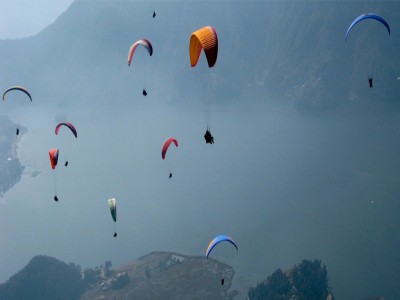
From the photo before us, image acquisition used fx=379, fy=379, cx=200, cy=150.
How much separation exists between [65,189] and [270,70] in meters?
128

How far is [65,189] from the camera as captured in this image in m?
98.7

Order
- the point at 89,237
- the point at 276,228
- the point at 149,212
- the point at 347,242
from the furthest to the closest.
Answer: the point at 149,212
the point at 89,237
the point at 276,228
the point at 347,242

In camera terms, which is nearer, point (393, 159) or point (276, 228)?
point (276, 228)

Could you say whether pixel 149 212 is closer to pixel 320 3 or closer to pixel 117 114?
pixel 117 114

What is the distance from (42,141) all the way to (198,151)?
70.7 metres

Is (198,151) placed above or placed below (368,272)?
above

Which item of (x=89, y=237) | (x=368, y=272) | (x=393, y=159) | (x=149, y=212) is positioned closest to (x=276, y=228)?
(x=368, y=272)

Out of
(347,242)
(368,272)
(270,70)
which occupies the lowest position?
(368,272)

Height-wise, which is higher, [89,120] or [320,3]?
[320,3]

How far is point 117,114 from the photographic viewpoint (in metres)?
181

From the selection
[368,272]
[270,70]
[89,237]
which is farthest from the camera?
[270,70]

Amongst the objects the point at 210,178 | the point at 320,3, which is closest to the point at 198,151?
the point at 210,178

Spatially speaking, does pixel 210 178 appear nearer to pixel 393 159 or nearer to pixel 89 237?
pixel 89 237

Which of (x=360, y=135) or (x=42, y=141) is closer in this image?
(x=360, y=135)
